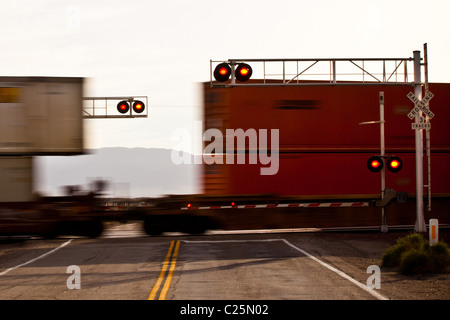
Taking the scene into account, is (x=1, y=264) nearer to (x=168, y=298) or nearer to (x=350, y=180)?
(x=168, y=298)

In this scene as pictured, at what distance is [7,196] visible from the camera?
17.9 metres

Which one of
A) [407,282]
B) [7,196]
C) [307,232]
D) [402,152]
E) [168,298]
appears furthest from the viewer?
[307,232]

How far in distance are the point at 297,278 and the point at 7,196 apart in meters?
8.70

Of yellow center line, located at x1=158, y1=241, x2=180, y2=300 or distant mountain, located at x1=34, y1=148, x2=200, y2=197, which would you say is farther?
distant mountain, located at x1=34, y1=148, x2=200, y2=197

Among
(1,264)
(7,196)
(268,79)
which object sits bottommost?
(1,264)

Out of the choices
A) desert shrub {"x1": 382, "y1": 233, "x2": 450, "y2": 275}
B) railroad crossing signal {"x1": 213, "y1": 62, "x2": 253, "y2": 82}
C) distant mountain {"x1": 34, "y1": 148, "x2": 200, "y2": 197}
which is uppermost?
railroad crossing signal {"x1": 213, "y1": 62, "x2": 253, "y2": 82}

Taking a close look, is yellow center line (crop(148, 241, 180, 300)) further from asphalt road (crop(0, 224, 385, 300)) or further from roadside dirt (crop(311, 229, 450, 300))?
roadside dirt (crop(311, 229, 450, 300))

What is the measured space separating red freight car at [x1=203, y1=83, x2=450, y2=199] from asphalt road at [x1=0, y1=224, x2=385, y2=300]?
2.46 meters

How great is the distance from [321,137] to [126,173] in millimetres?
7868

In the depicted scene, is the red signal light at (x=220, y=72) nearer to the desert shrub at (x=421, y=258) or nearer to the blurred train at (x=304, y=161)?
the blurred train at (x=304, y=161)

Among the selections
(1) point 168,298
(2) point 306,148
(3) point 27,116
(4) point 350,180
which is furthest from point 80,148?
(4) point 350,180

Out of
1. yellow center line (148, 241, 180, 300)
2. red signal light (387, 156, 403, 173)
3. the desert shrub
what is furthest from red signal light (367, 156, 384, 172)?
yellow center line (148, 241, 180, 300)

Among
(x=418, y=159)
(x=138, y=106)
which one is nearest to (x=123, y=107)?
(x=138, y=106)

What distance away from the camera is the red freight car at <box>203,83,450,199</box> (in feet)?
77.0
